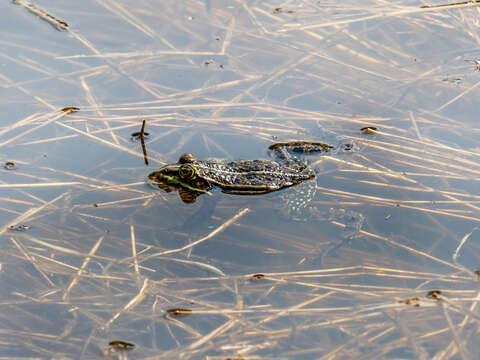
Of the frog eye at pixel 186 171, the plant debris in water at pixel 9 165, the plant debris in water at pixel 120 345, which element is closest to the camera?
the plant debris in water at pixel 120 345

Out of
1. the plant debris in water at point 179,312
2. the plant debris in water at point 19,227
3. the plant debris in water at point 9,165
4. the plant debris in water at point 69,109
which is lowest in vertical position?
the plant debris in water at point 179,312

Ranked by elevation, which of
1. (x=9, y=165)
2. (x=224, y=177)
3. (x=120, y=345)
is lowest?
(x=120, y=345)

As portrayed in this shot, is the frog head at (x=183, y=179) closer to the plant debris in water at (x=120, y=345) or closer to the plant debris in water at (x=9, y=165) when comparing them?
the plant debris in water at (x=9, y=165)

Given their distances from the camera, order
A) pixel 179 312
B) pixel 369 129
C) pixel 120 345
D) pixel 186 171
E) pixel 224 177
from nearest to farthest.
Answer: pixel 120 345
pixel 179 312
pixel 186 171
pixel 224 177
pixel 369 129

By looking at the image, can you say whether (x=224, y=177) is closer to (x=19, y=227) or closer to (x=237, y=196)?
(x=237, y=196)

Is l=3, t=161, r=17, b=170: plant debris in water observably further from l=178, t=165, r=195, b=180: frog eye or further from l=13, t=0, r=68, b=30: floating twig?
l=13, t=0, r=68, b=30: floating twig

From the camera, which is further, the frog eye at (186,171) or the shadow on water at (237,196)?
the frog eye at (186,171)

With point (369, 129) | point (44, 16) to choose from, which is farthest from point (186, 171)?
point (44, 16)

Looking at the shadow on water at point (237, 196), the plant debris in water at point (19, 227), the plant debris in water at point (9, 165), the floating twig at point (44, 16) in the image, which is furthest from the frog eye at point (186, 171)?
the floating twig at point (44, 16)
